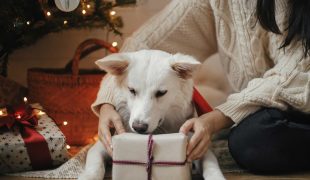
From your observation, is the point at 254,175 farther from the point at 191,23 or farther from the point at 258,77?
the point at 191,23

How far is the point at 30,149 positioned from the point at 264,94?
73cm

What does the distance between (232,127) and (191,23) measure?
391 millimetres

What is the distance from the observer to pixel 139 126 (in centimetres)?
123

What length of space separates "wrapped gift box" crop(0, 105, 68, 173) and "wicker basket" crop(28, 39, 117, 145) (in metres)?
0.33

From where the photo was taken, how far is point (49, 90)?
6.09ft

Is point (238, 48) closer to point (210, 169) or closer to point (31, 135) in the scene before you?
point (210, 169)

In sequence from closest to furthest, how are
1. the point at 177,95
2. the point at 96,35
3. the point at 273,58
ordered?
the point at 177,95, the point at 273,58, the point at 96,35

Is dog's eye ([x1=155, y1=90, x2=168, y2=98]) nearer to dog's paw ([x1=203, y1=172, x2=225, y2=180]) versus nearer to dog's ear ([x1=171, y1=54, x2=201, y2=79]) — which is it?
dog's ear ([x1=171, y1=54, x2=201, y2=79])

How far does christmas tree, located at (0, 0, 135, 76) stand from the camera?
1.60 meters

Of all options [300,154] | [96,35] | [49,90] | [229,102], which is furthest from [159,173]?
[96,35]

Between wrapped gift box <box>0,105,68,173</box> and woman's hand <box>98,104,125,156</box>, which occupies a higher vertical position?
woman's hand <box>98,104,125,156</box>

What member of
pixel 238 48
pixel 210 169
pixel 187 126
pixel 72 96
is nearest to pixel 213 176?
pixel 210 169

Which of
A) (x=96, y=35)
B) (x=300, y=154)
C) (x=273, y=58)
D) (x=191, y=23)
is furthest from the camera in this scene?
(x=96, y=35)

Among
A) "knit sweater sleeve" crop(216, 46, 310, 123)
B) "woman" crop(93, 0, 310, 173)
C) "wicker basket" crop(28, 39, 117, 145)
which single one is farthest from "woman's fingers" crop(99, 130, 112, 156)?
"wicker basket" crop(28, 39, 117, 145)
